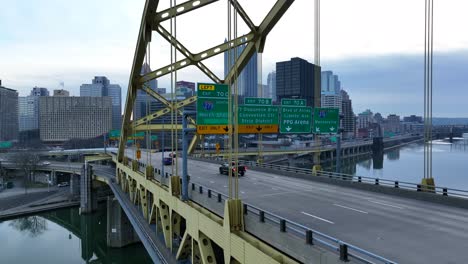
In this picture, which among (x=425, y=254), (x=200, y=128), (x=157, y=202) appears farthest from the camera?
(x=157, y=202)

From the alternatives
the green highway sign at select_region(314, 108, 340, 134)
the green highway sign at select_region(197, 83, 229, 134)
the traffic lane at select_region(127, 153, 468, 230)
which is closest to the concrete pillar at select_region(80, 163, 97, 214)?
the traffic lane at select_region(127, 153, 468, 230)

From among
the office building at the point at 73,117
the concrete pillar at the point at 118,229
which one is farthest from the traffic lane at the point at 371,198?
the office building at the point at 73,117

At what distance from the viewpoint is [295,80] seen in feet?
196

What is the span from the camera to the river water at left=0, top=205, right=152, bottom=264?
47.4m

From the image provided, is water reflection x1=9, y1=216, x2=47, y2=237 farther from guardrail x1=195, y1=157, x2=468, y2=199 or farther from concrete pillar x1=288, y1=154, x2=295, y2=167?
concrete pillar x1=288, y1=154, x2=295, y2=167

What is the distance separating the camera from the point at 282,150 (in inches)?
4818

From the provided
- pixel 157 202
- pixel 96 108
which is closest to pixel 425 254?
pixel 157 202

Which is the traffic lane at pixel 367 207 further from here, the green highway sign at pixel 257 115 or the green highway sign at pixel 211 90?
the green highway sign at pixel 211 90

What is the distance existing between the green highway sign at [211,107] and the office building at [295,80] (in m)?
39.2

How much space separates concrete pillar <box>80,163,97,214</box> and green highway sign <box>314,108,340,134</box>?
184 feet

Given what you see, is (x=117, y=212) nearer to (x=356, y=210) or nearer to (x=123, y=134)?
(x=123, y=134)

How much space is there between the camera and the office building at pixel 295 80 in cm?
5925

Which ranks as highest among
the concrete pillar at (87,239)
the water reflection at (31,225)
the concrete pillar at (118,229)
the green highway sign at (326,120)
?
the green highway sign at (326,120)

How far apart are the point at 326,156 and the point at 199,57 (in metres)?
137
